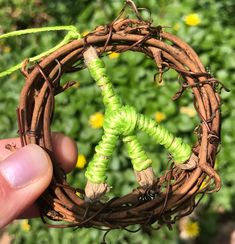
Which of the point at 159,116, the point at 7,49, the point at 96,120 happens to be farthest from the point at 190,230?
the point at 7,49

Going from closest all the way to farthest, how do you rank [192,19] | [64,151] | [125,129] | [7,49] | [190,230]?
[125,129]
[64,151]
[190,230]
[192,19]
[7,49]

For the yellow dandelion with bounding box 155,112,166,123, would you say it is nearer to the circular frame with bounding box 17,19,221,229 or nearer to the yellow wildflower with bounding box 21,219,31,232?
the yellow wildflower with bounding box 21,219,31,232

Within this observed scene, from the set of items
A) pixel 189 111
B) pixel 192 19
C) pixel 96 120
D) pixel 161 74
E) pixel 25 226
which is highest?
pixel 161 74

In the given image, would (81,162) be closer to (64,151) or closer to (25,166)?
(64,151)

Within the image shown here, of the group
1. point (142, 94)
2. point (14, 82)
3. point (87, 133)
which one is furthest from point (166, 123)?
point (14, 82)

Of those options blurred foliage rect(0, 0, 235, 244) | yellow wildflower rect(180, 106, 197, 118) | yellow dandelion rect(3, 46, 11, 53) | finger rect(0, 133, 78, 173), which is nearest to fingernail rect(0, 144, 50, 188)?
finger rect(0, 133, 78, 173)

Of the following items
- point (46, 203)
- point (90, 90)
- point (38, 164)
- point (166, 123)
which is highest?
point (38, 164)

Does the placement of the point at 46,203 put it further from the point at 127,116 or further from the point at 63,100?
the point at 63,100
